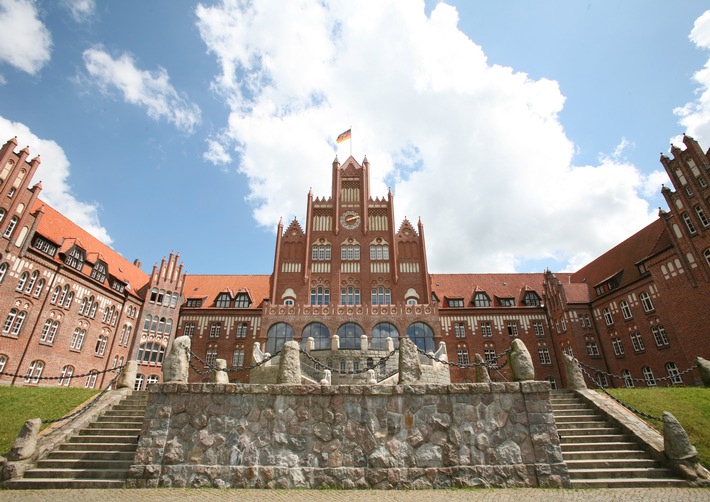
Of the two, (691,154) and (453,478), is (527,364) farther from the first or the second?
(691,154)

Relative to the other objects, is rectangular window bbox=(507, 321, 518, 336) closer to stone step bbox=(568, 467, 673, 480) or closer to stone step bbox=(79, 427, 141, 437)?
stone step bbox=(568, 467, 673, 480)

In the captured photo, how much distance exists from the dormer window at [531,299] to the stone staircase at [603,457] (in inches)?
1084

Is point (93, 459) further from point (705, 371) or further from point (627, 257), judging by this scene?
point (627, 257)

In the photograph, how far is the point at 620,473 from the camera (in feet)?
30.1

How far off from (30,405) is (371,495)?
48.3 ft

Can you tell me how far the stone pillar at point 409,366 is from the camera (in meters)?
9.48

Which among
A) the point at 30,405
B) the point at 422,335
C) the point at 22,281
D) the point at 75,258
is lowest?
the point at 30,405

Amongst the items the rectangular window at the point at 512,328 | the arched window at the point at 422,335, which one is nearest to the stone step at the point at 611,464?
the arched window at the point at 422,335

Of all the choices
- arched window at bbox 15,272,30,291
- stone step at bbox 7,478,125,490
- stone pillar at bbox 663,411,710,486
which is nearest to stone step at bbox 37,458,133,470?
stone step at bbox 7,478,125,490

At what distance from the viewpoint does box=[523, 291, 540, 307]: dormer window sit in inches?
1513

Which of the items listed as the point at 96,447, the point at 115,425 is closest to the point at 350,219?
the point at 115,425

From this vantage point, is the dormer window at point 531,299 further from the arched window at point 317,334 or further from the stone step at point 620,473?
the stone step at point 620,473

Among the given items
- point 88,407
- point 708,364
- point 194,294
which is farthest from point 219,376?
point 194,294

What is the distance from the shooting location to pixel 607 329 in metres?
32.6
